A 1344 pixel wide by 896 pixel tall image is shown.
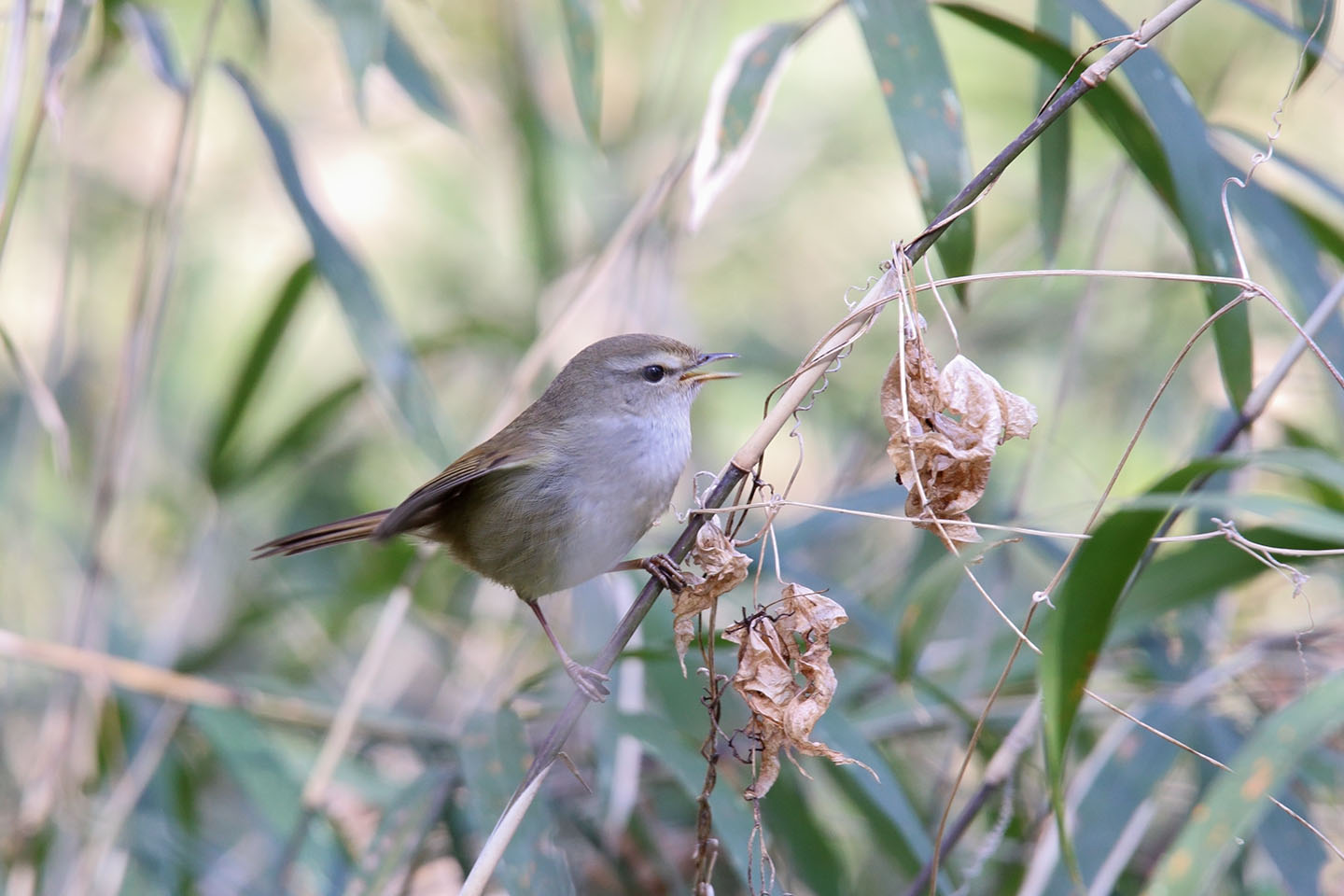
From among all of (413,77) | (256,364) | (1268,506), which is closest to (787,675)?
(1268,506)

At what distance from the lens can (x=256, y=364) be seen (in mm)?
3322

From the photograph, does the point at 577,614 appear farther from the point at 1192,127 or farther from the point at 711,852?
the point at 1192,127

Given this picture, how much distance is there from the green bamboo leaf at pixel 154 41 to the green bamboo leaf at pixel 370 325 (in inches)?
10.2

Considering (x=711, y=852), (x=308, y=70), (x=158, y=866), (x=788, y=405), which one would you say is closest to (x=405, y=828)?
(x=158, y=866)

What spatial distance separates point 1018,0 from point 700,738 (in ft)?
14.5

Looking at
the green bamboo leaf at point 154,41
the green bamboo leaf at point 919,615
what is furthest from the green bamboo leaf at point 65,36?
the green bamboo leaf at point 919,615

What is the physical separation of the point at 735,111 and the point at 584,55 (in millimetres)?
505

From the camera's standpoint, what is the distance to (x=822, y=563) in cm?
447

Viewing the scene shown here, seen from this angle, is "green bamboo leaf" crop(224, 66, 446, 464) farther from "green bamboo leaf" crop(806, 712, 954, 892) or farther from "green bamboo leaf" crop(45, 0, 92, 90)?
"green bamboo leaf" crop(806, 712, 954, 892)

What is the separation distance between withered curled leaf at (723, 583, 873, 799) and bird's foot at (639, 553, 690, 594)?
0.16 metres

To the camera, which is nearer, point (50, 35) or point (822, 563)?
point (50, 35)

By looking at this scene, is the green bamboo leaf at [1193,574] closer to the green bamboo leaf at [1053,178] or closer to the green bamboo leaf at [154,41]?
the green bamboo leaf at [1053,178]

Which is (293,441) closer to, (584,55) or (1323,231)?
(584,55)

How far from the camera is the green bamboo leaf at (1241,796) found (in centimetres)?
141
